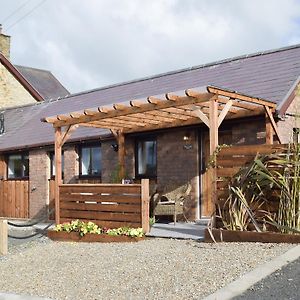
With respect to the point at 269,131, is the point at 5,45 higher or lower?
higher

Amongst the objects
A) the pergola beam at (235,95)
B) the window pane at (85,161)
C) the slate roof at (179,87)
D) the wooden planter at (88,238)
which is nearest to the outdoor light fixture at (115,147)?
the slate roof at (179,87)

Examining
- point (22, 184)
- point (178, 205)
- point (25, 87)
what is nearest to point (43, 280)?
point (178, 205)

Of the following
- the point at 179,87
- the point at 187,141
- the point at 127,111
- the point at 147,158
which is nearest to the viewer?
the point at 127,111

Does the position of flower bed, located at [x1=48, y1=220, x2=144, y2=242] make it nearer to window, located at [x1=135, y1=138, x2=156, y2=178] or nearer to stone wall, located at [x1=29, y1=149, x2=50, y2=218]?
window, located at [x1=135, y1=138, x2=156, y2=178]

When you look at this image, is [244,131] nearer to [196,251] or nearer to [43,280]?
[196,251]

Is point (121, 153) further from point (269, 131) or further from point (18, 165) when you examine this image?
point (18, 165)

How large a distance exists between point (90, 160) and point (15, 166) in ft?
14.3

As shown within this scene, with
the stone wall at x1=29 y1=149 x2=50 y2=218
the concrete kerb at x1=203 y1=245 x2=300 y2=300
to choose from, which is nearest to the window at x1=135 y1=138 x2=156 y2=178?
the stone wall at x1=29 y1=149 x2=50 y2=218

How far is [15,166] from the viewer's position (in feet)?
65.6

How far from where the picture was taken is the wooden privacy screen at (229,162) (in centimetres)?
945

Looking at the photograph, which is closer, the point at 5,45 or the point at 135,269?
the point at 135,269

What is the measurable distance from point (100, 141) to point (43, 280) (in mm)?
8944

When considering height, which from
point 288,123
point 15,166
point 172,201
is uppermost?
point 288,123

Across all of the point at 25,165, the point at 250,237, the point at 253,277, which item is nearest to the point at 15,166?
the point at 25,165
